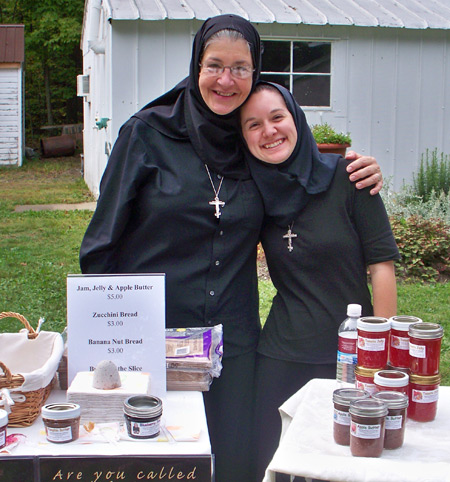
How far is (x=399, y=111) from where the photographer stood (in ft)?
30.5

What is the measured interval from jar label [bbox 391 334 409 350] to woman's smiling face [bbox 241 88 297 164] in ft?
2.66

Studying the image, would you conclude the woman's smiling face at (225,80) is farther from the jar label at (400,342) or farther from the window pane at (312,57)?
the window pane at (312,57)

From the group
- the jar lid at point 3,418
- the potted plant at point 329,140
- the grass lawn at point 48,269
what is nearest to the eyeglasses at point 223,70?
the jar lid at point 3,418

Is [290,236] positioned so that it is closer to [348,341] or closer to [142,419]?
[348,341]

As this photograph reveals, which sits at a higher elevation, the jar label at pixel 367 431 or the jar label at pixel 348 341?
the jar label at pixel 348 341

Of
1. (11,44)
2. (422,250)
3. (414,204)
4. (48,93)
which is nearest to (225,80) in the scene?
(422,250)

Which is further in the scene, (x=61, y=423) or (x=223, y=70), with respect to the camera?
(x=223, y=70)

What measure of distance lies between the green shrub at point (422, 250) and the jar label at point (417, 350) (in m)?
5.00

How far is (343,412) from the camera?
1.84m

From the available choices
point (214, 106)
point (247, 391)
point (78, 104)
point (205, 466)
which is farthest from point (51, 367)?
point (78, 104)

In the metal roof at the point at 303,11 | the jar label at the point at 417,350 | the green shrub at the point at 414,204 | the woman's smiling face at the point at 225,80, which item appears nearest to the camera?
the jar label at the point at 417,350

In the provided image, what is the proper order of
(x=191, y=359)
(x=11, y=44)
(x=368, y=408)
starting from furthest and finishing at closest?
(x=11, y=44) < (x=191, y=359) < (x=368, y=408)

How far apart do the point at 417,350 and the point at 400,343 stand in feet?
0.23

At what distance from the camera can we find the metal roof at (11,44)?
18.1 m
